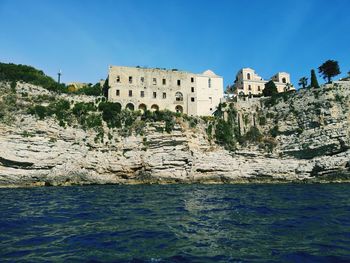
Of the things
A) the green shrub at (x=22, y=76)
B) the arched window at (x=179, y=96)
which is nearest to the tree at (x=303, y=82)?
the arched window at (x=179, y=96)

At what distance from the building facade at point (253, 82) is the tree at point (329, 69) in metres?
14.2

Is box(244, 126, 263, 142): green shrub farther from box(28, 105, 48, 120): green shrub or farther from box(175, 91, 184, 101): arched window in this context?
box(28, 105, 48, 120): green shrub

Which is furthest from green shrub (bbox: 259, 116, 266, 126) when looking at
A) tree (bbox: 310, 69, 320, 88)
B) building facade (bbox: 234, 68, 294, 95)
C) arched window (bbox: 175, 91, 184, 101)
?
building facade (bbox: 234, 68, 294, 95)

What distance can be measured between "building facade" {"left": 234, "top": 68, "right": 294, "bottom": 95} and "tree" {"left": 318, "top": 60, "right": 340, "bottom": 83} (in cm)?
1418

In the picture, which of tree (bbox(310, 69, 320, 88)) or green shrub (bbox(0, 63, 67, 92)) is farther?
tree (bbox(310, 69, 320, 88))

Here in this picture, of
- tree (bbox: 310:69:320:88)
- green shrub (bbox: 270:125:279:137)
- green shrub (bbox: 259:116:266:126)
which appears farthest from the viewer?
tree (bbox: 310:69:320:88)

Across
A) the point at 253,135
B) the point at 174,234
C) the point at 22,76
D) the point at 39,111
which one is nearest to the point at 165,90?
the point at 253,135

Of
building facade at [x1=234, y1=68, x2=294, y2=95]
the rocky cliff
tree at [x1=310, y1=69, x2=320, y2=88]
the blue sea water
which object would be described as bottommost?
the blue sea water

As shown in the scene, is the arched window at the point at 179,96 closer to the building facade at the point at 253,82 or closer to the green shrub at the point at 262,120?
the green shrub at the point at 262,120

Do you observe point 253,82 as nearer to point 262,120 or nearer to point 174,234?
point 262,120

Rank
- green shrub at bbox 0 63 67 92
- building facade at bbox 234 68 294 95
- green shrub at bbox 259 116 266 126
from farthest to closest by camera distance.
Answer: building facade at bbox 234 68 294 95
green shrub at bbox 259 116 266 126
green shrub at bbox 0 63 67 92

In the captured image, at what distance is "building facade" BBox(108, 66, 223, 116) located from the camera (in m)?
50.9

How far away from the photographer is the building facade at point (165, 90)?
50.9m

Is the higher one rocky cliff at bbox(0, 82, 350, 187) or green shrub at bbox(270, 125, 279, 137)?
green shrub at bbox(270, 125, 279, 137)
